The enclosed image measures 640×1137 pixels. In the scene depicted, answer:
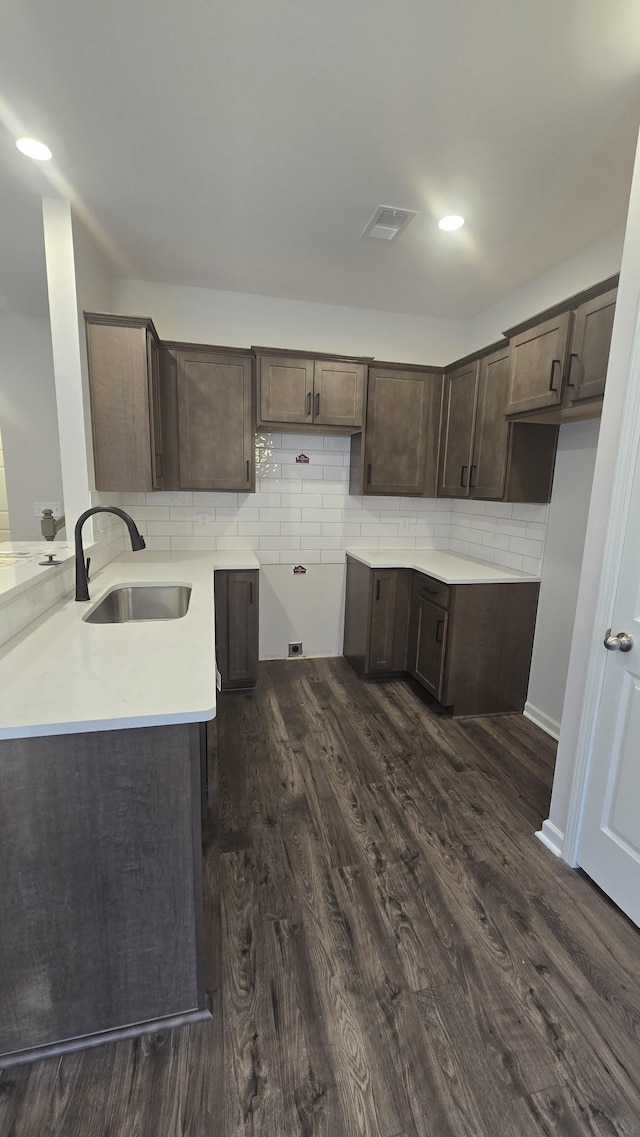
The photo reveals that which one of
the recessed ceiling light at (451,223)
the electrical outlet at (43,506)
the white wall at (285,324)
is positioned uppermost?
the recessed ceiling light at (451,223)

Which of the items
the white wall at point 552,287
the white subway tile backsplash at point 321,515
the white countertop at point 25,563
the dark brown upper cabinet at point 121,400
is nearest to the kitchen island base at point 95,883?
the white countertop at point 25,563

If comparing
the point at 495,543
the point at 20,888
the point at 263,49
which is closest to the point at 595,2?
the point at 263,49

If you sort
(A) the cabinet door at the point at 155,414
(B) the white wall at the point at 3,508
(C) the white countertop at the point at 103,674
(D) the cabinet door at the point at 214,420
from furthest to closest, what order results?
(B) the white wall at the point at 3,508, (D) the cabinet door at the point at 214,420, (A) the cabinet door at the point at 155,414, (C) the white countertop at the point at 103,674

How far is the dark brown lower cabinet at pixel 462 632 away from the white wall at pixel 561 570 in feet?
0.32

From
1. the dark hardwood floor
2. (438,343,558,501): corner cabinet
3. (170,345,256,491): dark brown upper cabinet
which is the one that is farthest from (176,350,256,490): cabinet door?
the dark hardwood floor

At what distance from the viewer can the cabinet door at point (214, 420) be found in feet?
10.1

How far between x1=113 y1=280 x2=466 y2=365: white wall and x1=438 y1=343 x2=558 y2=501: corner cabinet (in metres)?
0.55

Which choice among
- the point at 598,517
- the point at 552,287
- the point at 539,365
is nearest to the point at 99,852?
the point at 598,517

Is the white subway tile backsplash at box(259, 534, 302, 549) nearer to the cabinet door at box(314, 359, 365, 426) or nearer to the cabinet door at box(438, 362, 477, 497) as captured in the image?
the cabinet door at box(314, 359, 365, 426)

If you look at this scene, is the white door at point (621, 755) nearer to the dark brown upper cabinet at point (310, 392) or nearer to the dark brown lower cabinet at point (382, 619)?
the dark brown lower cabinet at point (382, 619)

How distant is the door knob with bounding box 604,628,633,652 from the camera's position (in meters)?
1.60

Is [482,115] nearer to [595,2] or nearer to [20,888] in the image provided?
[595,2]

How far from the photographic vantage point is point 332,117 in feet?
5.59

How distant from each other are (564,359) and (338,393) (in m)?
1.47
